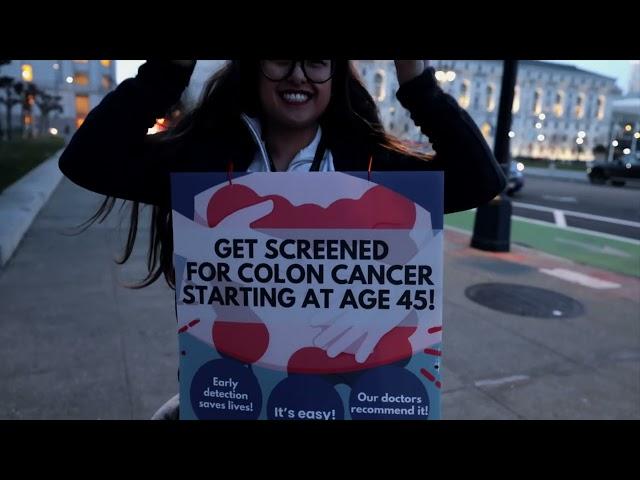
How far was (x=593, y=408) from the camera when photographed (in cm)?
348

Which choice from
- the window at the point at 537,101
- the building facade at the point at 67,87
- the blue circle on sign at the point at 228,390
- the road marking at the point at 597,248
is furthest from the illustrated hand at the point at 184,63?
the window at the point at 537,101

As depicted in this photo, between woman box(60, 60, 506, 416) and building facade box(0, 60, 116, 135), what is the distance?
257 feet

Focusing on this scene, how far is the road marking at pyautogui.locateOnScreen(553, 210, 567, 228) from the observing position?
40.6 ft

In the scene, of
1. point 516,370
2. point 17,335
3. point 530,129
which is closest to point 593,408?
point 516,370

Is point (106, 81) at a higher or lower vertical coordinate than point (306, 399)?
higher

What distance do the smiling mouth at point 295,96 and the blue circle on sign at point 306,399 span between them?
0.70 metres

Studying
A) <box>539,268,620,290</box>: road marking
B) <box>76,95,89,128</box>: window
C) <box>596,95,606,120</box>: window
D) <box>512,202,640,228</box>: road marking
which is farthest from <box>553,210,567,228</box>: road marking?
<box>596,95,606,120</box>: window

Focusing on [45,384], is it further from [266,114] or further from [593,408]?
[593,408]

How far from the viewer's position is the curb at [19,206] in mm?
6696

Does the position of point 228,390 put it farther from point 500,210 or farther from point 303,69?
point 500,210

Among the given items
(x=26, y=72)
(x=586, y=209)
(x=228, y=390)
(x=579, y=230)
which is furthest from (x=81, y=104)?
(x=228, y=390)

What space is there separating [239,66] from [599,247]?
9.65 metres

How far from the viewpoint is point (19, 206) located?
9156 millimetres

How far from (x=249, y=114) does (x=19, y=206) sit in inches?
357
